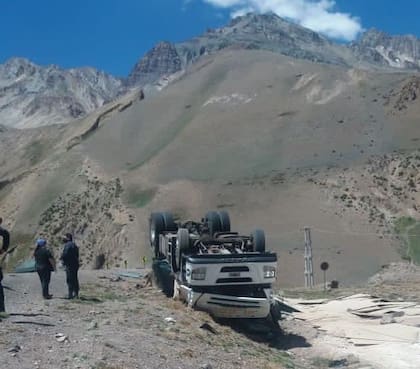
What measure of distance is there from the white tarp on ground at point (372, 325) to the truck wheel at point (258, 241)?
2267 mm

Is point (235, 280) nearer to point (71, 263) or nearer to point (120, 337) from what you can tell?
point (120, 337)

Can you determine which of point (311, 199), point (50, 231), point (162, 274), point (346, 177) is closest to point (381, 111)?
point (346, 177)

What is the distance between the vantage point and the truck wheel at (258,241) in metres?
14.7

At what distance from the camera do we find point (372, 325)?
1479cm

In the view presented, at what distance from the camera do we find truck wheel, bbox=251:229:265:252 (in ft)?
48.2

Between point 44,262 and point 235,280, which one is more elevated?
point 44,262

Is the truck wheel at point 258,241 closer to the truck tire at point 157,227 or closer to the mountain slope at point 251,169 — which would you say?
the truck tire at point 157,227

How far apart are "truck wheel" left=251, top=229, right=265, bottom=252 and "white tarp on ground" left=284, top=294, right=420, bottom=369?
2267 mm

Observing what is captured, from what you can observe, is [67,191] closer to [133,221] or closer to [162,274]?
[133,221]

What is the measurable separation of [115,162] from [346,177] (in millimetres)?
30459

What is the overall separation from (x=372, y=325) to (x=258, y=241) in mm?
3006

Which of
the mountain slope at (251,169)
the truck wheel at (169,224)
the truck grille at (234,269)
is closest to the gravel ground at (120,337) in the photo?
the truck grille at (234,269)

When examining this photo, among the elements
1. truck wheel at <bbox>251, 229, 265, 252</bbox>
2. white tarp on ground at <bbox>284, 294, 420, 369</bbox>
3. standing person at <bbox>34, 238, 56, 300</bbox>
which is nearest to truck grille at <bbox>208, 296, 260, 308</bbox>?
truck wheel at <bbox>251, 229, 265, 252</bbox>

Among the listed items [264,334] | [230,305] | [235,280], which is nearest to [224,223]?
[264,334]
